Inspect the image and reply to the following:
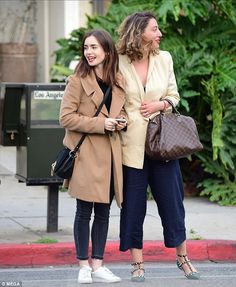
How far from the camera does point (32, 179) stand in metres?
8.54

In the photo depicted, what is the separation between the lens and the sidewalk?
8.06 metres

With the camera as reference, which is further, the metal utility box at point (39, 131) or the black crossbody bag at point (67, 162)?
the metal utility box at point (39, 131)

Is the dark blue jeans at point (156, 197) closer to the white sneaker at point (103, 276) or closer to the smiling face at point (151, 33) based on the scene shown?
the white sneaker at point (103, 276)

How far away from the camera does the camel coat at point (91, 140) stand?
6.83 metres

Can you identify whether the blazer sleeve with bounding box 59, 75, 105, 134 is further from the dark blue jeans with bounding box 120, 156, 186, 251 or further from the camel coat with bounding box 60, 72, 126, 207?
the dark blue jeans with bounding box 120, 156, 186, 251

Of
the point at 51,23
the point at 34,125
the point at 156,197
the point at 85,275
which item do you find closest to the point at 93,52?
the point at 156,197

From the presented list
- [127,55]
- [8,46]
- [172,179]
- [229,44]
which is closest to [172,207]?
[172,179]

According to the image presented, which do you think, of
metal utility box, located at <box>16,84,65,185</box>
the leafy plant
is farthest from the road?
the leafy plant

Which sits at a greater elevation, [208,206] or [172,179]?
[172,179]

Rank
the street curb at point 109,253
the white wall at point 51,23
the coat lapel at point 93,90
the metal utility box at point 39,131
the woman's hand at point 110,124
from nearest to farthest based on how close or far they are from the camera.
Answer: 1. the woman's hand at point 110,124
2. the coat lapel at point 93,90
3. the street curb at point 109,253
4. the metal utility box at point 39,131
5. the white wall at point 51,23

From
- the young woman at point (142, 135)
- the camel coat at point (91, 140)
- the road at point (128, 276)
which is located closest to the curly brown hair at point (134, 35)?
the young woman at point (142, 135)

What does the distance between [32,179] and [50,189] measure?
0.34m

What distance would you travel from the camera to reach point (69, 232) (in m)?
8.90

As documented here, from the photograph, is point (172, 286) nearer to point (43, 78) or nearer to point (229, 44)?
point (229, 44)
